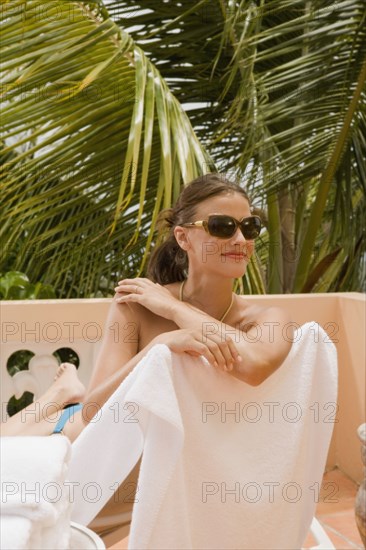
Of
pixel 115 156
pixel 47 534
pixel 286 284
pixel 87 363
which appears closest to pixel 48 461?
pixel 47 534

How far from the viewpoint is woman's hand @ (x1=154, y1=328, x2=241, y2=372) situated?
1.10 metres

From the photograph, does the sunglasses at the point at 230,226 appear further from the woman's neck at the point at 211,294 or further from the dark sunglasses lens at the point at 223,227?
the woman's neck at the point at 211,294

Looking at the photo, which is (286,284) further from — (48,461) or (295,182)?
(48,461)

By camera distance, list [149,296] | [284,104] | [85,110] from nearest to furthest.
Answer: [149,296], [85,110], [284,104]

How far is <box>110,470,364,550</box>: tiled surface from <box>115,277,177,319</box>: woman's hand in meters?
0.75

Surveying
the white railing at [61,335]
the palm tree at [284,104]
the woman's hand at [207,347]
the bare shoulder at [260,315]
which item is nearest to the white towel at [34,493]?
the woman's hand at [207,347]

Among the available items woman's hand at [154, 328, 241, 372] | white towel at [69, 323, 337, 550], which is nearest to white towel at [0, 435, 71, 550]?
white towel at [69, 323, 337, 550]

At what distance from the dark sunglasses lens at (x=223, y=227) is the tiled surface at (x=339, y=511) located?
3.77 ft

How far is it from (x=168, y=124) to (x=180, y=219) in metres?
1.09

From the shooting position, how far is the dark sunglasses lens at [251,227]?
1599 millimetres

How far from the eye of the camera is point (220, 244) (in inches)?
63.8

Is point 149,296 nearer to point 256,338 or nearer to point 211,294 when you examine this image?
point 211,294

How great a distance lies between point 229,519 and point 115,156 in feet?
7.66

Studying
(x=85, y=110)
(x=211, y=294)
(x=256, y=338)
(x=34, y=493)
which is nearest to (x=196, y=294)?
(x=211, y=294)
